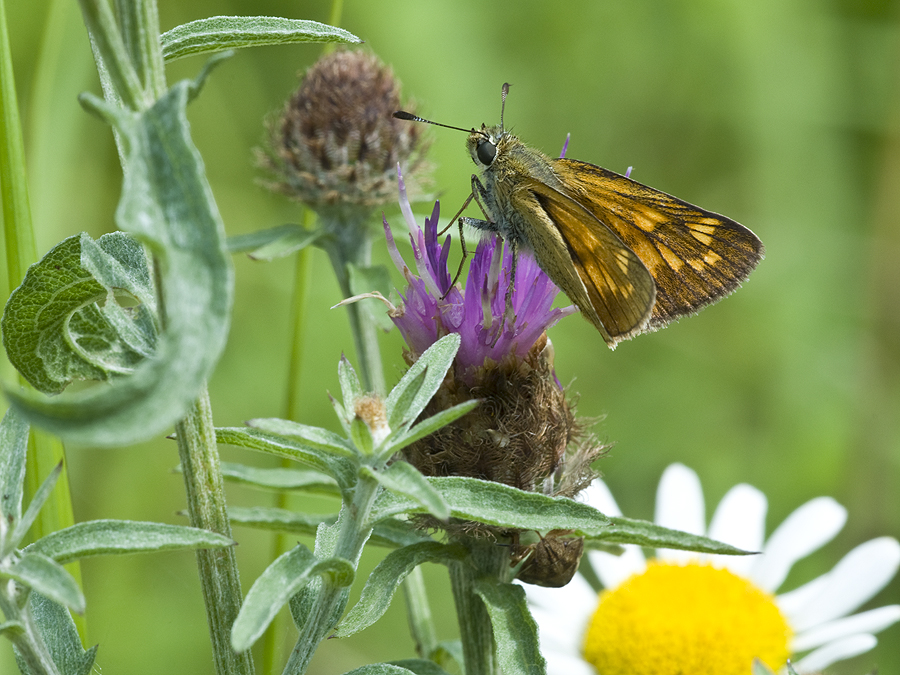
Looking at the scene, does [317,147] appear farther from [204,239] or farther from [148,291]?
[204,239]

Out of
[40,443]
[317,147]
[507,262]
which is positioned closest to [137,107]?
[40,443]

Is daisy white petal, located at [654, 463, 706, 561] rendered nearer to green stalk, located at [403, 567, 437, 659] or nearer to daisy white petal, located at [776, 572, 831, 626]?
daisy white petal, located at [776, 572, 831, 626]

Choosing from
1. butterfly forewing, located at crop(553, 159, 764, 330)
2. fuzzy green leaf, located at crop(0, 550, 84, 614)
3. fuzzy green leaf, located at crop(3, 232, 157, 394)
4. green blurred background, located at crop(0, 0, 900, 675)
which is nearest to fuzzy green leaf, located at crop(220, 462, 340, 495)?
fuzzy green leaf, located at crop(3, 232, 157, 394)

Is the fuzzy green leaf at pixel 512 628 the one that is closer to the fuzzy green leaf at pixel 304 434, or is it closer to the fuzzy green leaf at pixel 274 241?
the fuzzy green leaf at pixel 304 434

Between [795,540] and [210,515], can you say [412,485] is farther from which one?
[795,540]

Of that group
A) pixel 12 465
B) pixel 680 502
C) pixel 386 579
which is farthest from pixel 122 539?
pixel 680 502

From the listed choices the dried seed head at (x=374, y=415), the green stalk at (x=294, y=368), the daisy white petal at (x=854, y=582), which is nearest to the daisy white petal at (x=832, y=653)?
the daisy white petal at (x=854, y=582)
